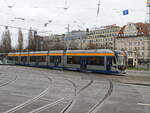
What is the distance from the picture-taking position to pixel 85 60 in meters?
25.2

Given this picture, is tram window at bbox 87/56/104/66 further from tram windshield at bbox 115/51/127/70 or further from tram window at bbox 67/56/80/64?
tram window at bbox 67/56/80/64

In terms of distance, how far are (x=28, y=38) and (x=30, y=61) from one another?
3566 cm

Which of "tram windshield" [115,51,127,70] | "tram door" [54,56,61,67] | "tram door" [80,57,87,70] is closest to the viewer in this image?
"tram windshield" [115,51,127,70]

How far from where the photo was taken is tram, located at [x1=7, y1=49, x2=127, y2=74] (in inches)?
870

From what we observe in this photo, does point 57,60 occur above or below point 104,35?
below

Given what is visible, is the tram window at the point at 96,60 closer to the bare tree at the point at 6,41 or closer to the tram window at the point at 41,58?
the tram window at the point at 41,58

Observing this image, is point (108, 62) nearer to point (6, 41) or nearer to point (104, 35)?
point (6, 41)

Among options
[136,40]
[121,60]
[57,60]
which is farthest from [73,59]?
[136,40]

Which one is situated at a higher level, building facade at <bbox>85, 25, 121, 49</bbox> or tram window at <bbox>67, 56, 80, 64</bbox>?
building facade at <bbox>85, 25, 121, 49</bbox>

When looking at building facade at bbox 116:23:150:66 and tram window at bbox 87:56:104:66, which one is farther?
building facade at bbox 116:23:150:66

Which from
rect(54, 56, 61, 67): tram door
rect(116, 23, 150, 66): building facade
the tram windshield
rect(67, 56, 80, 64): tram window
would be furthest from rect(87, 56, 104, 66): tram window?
rect(116, 23, 150, 66): building facade

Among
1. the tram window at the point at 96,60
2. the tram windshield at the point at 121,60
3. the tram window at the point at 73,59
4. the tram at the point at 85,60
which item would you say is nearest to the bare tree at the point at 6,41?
the tram at the point at 85,60

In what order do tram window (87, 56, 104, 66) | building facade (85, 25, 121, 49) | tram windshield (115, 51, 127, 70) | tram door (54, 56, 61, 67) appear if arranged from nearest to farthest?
tram windshield (115, 51, 127, 70) < tram window (87, 56, 104, 66) < tram door (54, 56, 61, 67) < building facade (85, 25, 121, 49)

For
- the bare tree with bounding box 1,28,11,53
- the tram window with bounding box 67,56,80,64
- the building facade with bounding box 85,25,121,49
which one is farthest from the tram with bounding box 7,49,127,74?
the building facade with bounding box 85,25,121,49
